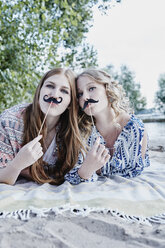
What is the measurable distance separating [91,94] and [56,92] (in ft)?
1.00

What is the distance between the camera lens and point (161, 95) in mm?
21938

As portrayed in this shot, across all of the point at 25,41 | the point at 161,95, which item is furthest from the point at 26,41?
the point at 161,95

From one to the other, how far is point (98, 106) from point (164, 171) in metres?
0.98

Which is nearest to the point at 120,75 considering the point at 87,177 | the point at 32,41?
the point at 32,41

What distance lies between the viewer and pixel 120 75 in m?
24.5

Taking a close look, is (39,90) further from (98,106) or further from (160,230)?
(160,230)

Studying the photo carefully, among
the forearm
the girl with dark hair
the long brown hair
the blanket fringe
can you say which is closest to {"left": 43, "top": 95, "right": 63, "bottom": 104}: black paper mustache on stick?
the girl with dark hair

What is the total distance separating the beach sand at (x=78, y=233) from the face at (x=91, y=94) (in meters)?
0.95

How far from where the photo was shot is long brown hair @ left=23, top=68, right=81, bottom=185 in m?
1.88

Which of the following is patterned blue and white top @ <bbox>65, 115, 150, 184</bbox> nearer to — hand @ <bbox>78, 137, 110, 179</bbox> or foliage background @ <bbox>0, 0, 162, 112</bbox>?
hand @ <bbox>78, 137, 110, 179</bbox>

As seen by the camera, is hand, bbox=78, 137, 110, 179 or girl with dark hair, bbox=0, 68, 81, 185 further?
girl with dark hair, bbox=0, 68, 81, 185

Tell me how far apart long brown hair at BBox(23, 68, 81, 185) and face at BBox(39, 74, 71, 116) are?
0.19 feet

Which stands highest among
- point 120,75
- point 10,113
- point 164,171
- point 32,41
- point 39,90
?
point 120,75

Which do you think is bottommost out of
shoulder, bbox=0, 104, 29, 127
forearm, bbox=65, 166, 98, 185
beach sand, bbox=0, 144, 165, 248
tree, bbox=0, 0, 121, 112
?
forearm, bbox=65, 166, 98, 185
